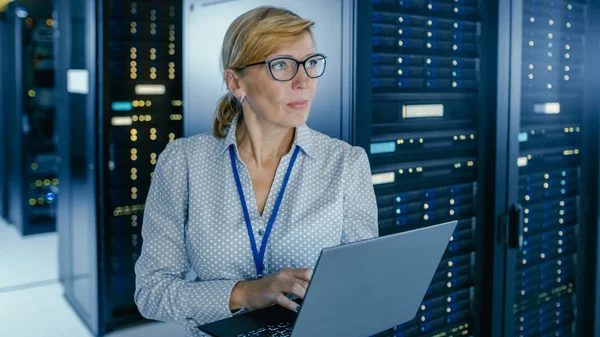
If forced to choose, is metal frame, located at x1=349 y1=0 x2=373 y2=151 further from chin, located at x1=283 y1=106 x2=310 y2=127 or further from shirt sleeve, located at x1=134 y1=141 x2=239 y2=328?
shirt sleeve, located at x1=134 y1=141 x2=239 y2=328

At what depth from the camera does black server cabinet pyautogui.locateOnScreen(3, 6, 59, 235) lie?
5.63 meters

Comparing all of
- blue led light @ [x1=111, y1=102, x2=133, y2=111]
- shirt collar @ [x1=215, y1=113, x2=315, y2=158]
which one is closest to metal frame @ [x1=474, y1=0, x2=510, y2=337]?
shirt collar @ [x1=215, y1=113, x2=315, y2=158]

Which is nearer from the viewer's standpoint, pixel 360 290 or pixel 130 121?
pixel 360 290

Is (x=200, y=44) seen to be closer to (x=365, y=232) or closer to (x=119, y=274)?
(x=365, y=232)

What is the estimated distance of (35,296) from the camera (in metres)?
4.26

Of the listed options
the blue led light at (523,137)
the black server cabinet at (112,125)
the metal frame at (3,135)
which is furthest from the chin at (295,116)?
the metal frame at (3,135)

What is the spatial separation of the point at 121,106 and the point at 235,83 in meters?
2.25

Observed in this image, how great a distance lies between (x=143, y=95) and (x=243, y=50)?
2.40 m

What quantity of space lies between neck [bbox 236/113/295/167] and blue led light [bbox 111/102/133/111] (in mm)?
2143

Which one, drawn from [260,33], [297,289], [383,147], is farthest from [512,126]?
[297,289]

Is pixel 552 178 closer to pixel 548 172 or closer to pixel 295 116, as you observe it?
pixel 548 172

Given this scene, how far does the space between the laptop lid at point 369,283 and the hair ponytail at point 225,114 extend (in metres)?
0.56

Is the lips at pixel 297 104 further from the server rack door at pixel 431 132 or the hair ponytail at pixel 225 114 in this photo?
the server rack door at pixel 431 132

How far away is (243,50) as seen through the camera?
1.34m
